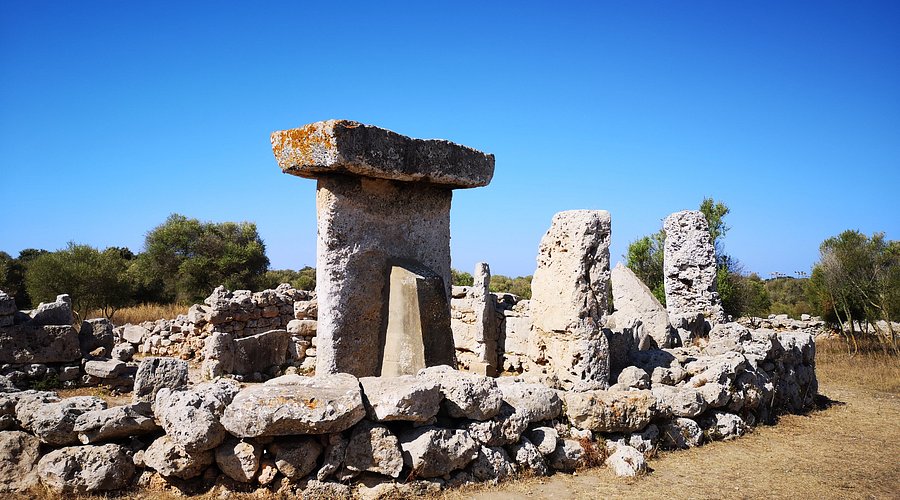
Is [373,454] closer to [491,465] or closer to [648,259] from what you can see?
[491,465]

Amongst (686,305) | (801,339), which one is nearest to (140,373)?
(801,339)

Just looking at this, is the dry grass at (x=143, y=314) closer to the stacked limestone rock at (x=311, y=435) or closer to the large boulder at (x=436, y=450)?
the stacked limestone rock at (x=311, y=435)

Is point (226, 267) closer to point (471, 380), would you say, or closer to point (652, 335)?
point (652, 335)

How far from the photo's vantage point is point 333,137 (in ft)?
18.8

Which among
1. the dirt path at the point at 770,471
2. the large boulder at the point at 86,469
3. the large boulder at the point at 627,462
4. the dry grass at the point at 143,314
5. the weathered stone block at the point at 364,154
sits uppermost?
the weathered stone block at the point at 364,154

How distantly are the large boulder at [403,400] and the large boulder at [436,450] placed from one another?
0.12 metres

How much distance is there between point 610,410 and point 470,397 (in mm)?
1475

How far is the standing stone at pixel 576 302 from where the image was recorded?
627 centimetres

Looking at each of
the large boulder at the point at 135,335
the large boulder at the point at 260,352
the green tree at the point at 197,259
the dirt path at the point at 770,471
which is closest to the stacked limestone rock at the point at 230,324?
the large boulder at the point at 135,335

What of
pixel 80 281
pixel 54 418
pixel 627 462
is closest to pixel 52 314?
pixel 54 418

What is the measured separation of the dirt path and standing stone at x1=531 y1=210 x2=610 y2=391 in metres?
1.13

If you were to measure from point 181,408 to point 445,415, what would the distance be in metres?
1.92

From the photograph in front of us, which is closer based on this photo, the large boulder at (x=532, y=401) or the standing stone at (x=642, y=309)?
the large boulder at (x=532, y=401)

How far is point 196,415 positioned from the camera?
4168mm
